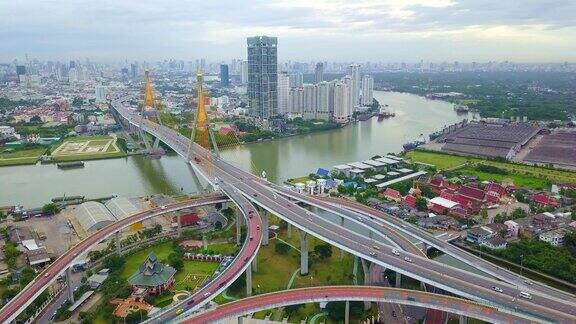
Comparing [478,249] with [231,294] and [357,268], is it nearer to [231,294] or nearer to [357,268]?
[357,268]

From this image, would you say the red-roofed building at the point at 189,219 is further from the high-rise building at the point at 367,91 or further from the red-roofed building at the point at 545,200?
the high-rise building at the point at 367,91

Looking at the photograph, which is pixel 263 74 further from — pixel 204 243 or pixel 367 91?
pixel 204 243

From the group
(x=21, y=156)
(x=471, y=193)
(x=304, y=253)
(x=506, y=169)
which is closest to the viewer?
(x=304, y=253)

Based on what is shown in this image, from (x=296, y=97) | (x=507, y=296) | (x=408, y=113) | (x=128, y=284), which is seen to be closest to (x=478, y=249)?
(x=507, y=296)

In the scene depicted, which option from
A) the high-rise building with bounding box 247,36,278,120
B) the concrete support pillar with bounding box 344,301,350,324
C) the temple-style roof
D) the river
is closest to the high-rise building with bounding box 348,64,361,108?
the river

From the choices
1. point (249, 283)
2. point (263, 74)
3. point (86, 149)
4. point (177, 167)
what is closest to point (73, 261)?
point (249, 283)

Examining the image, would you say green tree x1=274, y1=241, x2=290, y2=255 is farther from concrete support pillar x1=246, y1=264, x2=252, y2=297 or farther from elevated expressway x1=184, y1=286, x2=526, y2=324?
elevated expressway x1=184, y1=286, x2=526, y2=324

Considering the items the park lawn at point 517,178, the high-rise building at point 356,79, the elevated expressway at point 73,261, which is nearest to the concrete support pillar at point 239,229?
the elevated expressway at point 73,261
